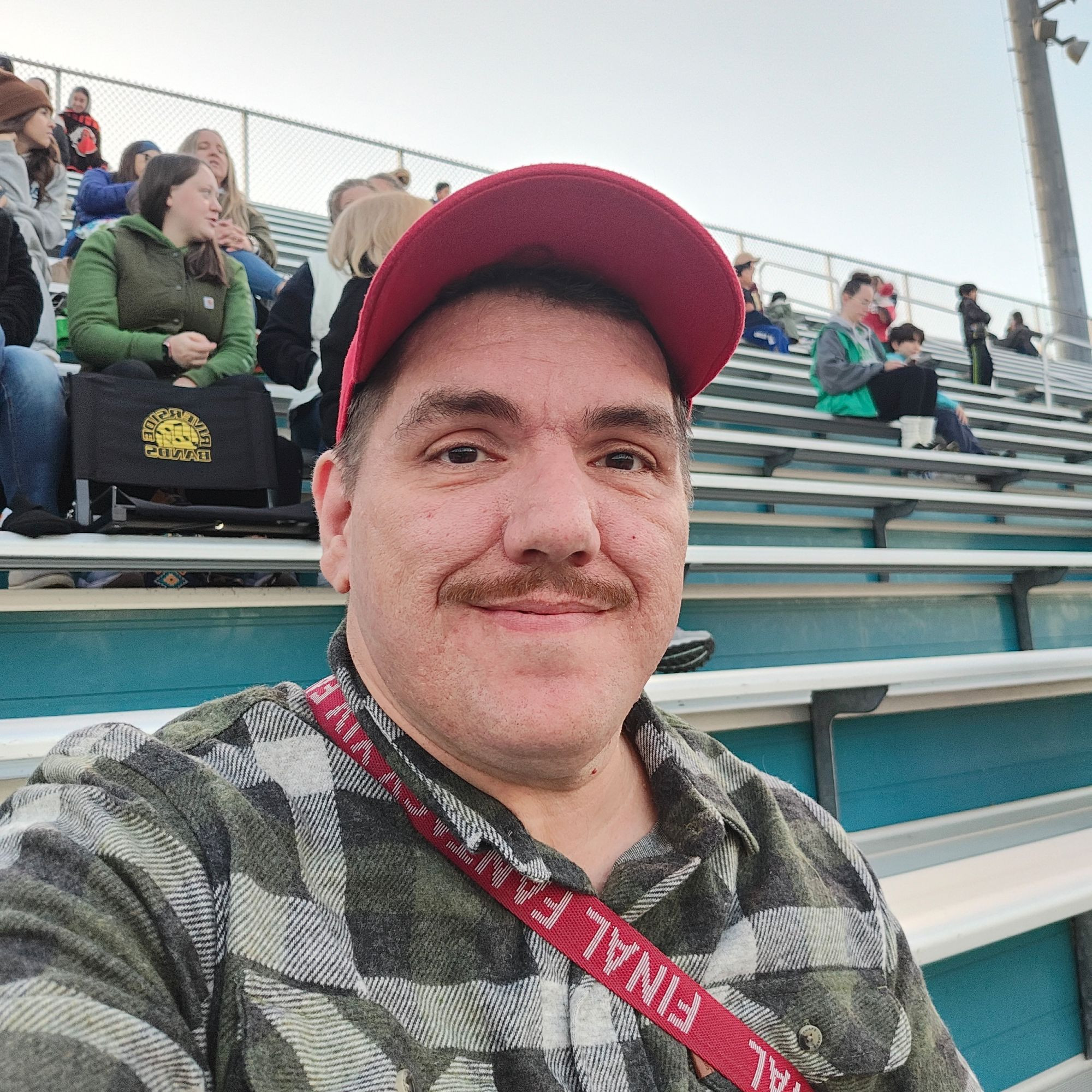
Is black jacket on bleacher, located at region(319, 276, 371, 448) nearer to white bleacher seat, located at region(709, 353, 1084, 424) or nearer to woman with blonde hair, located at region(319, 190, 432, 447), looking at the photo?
woman with blonde hair, located at region(319, 190, 432, 447)

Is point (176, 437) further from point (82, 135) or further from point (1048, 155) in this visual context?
point (1048, 155)

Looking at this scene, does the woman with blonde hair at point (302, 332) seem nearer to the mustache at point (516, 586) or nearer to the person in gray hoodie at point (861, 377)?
the mustache at point (516, 586)

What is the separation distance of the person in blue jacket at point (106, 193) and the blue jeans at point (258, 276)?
0.40m

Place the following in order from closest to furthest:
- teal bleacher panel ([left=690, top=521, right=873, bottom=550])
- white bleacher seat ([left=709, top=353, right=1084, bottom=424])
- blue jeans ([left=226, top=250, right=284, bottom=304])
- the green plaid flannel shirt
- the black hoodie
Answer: the green plaid flannel shirt, teal bleacher panel ([left=690, top=521, right=873, bottom=550]), blue jeans ([left=226, top=250, right=284, bottom=304]), white bleacher seat ([left=709, top=353, right=1084, bottom=424]), the black hoodie

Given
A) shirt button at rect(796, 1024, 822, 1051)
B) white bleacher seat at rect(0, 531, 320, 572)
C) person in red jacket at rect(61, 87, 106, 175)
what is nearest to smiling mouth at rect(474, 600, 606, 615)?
shirt button at rect(796, 1024, 822, 1051)

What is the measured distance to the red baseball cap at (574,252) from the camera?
2.16 feet

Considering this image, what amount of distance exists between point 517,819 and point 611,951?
10 centimetres

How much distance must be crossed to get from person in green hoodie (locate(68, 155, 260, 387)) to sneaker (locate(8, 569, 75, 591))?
0.55 metres

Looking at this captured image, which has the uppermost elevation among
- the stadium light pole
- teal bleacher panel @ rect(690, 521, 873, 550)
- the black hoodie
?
the stadium light pole

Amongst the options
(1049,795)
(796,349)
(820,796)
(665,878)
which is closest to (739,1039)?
(665,878)

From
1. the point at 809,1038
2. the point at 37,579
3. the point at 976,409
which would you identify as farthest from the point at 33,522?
the point at 976,409

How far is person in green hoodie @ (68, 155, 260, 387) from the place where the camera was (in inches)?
81.3

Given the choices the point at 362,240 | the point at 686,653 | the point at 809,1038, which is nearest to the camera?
the point at 809,1038

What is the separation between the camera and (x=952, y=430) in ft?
14.3
